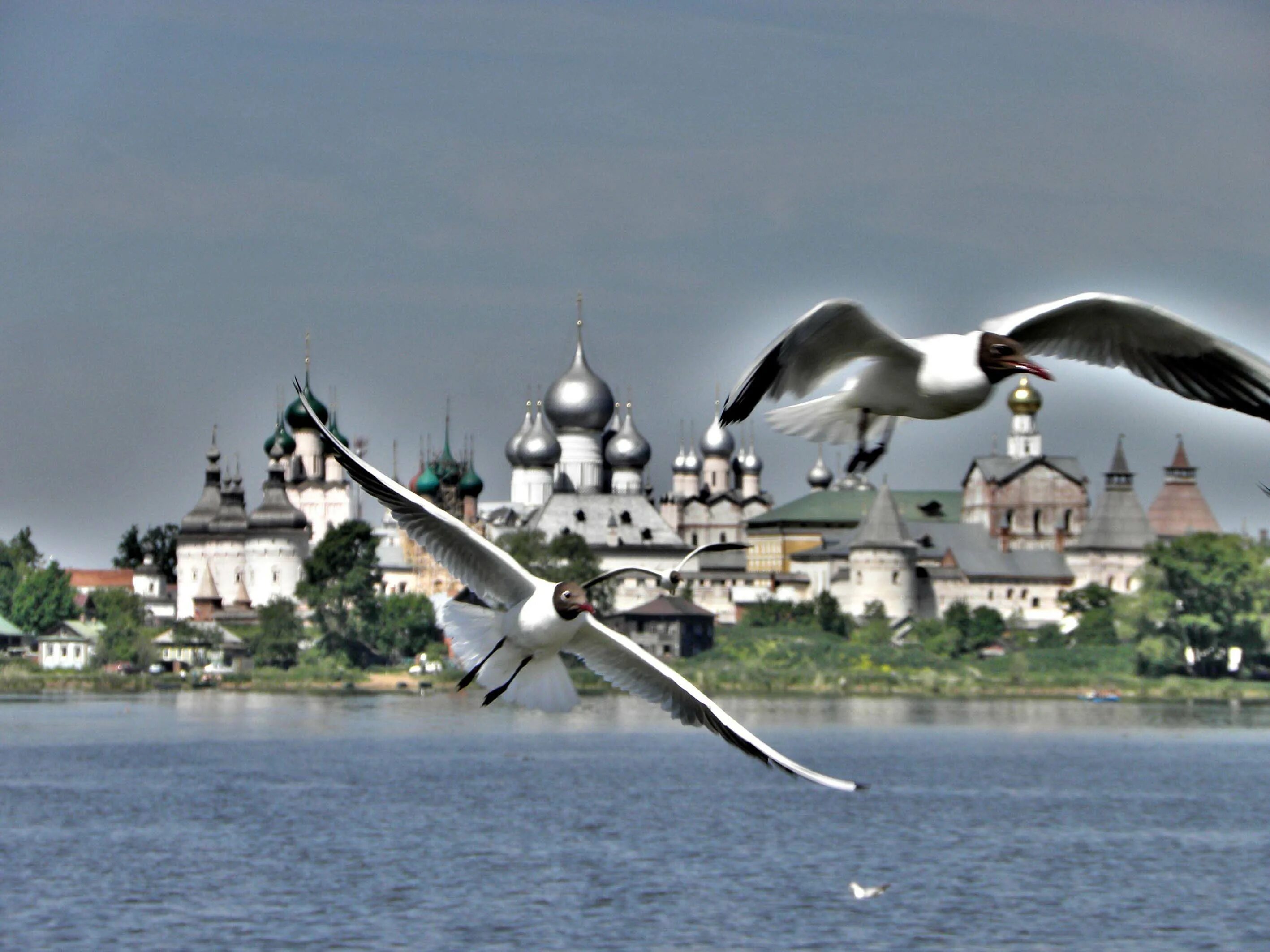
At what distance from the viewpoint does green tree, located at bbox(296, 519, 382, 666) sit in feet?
293

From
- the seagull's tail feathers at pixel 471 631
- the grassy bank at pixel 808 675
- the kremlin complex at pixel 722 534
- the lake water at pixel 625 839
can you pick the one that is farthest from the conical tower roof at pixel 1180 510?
the seagull's tail feathers at pixel 471 631

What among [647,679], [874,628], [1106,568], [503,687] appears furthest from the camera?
[1106,568]

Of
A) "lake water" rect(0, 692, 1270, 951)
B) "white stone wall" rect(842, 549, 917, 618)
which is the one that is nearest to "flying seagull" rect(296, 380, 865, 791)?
"lake water" rect(0, 692, 1270, 951)

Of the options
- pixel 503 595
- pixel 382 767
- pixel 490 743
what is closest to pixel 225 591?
pixel 490 743

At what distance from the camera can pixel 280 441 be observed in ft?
398

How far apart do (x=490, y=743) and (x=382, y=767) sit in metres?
12.0

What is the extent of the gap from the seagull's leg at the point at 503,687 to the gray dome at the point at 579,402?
117m

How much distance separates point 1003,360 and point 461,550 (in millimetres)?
4360

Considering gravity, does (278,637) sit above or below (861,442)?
above

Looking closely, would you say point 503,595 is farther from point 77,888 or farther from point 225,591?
point 225,591

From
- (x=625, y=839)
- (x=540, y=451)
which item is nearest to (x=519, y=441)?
(x=540, y=451)

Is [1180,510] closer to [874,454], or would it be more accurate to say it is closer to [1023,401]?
[1023,401]

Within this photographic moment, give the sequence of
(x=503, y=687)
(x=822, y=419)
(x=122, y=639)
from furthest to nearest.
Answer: (x=122, y=639)
(x=503, y=687)
(x=822, y=419)

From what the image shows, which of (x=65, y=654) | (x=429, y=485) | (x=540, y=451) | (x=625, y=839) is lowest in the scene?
(x=625, y=839)
